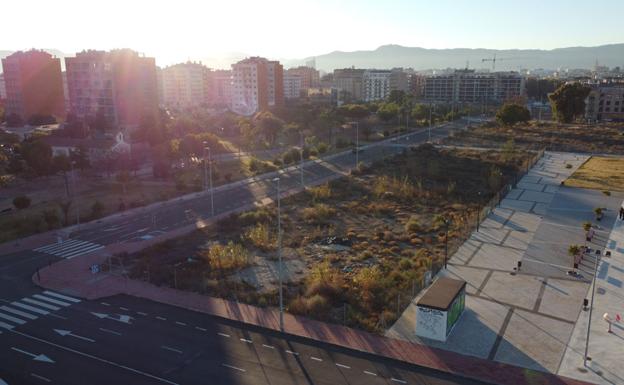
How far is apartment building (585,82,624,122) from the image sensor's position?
140250 millimetres

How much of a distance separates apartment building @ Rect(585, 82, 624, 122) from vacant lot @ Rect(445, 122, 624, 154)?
720 inches

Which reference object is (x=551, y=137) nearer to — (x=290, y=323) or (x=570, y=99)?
(x=570, y=99)

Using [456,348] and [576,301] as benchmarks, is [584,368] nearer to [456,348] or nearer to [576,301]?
[456,348]

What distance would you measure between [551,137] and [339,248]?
83.3 metres

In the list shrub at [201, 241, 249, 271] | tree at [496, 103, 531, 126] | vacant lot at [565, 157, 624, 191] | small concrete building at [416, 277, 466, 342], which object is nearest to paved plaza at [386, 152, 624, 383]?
small concrete building at [416, 277, 466, 342]

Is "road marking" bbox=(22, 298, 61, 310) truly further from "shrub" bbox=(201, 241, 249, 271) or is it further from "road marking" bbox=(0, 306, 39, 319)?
"shrub" bbox=(201, 241, 249, 271)

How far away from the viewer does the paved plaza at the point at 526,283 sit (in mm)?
25797

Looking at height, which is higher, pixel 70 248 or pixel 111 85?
pixel 111 85

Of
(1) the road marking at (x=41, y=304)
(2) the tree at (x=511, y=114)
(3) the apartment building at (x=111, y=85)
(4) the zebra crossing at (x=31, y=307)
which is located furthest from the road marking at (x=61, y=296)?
(2) the tree at (x=511, y=114)

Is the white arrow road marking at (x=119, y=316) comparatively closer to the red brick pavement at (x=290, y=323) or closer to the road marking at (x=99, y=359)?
the red brick pavement at (x=290, y=323)

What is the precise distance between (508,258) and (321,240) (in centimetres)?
1554

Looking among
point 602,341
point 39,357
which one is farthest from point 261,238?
point 602,341

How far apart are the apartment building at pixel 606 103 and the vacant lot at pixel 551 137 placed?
18.3 metres

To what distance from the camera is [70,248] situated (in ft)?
140
